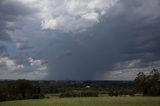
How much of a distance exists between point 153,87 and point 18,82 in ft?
211

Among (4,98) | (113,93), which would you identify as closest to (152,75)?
(113,93)

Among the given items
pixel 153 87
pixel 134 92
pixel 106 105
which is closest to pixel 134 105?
pixel 106 105

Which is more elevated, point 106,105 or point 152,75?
point 152,75

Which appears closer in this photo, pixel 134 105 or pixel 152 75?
pixel 134 105

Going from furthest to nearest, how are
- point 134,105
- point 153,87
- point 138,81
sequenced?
point 138,81, point 153,87, point 134,105

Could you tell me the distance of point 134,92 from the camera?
165750 mm

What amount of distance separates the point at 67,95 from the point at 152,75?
1644 inches

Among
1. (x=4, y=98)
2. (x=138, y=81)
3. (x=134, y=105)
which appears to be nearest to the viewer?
(x=134, y=105)

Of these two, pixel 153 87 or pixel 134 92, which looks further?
pixel 134 92

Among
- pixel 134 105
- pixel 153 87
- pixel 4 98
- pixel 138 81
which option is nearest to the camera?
pixel 134 105

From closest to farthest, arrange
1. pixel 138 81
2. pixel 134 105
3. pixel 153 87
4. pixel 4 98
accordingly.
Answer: pixel 134 105
pixel 4 98
pixel 153 87
pixel 138 81

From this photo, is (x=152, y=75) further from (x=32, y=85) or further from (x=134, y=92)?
(x=32, y=85)

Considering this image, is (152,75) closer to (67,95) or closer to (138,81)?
(138,81)

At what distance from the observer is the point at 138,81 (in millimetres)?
163250
